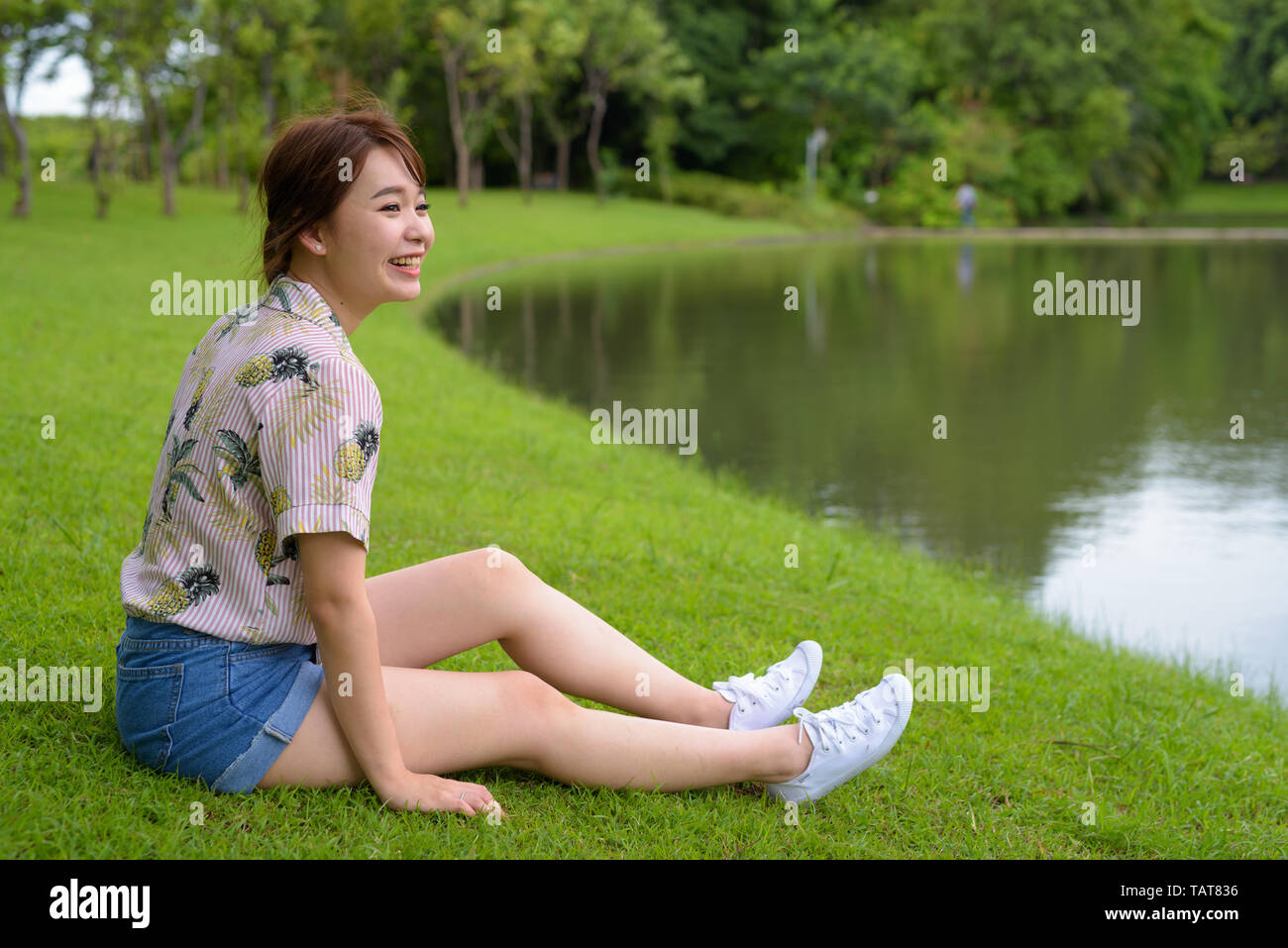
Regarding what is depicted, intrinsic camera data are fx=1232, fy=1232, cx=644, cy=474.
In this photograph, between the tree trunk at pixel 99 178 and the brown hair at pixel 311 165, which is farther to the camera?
the tree trunk at pixel 99 178

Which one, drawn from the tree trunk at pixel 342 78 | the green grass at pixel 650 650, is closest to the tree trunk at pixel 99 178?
the tree trunk at pixel 342 78

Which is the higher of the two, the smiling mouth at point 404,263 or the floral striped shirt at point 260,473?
the smiling mouth at point 404,263

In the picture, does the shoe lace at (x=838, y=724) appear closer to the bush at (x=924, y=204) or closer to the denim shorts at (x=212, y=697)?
the denim shorts at (x=212, y=697)

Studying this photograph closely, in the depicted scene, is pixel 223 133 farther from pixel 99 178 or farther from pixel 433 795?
pixel 433 795

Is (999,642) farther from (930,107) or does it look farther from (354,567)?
(930,107)

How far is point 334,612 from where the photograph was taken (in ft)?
7.09

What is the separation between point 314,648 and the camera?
A: 2418mm

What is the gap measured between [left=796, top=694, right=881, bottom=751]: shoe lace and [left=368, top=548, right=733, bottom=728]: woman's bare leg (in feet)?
1.10

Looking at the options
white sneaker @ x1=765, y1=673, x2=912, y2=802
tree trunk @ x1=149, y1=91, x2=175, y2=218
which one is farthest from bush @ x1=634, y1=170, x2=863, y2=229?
white sneaker @ x1=765, y1=673, x2=912, y2=802

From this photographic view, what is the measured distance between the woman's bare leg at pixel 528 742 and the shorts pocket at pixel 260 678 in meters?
0.08

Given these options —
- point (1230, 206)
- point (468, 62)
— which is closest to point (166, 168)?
point (468, 62)

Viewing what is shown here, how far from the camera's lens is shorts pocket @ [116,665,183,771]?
2281 mm

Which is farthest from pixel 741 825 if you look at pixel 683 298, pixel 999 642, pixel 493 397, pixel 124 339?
pixel 683 298

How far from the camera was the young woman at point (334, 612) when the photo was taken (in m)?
2.18
